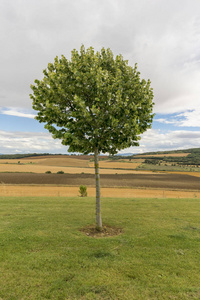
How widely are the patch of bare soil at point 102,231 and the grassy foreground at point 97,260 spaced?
503 mm

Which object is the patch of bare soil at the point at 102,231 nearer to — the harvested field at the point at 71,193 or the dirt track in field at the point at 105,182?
the harvested field at the point at 71,193

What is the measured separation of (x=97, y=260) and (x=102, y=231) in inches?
147

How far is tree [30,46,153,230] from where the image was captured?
1032cm

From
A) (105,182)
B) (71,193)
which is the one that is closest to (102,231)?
(71,193)

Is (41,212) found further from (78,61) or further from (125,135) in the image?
(78,61)

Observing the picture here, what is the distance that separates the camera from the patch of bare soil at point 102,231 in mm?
11023

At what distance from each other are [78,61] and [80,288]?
10593 mm

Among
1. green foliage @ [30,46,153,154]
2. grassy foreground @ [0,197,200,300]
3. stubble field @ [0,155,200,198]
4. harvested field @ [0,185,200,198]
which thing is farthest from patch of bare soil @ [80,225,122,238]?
stubble field @ [0,155,200,198]

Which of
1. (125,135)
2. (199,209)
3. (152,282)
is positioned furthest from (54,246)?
(199,209)

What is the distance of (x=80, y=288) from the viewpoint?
607 cm

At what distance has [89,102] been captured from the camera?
11336mm

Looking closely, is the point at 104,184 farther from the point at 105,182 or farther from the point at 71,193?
the point at 71,193

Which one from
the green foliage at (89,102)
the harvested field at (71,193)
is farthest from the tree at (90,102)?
the harvested field at (71,193)

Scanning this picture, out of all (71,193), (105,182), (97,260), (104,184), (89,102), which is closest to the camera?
(97,260)
